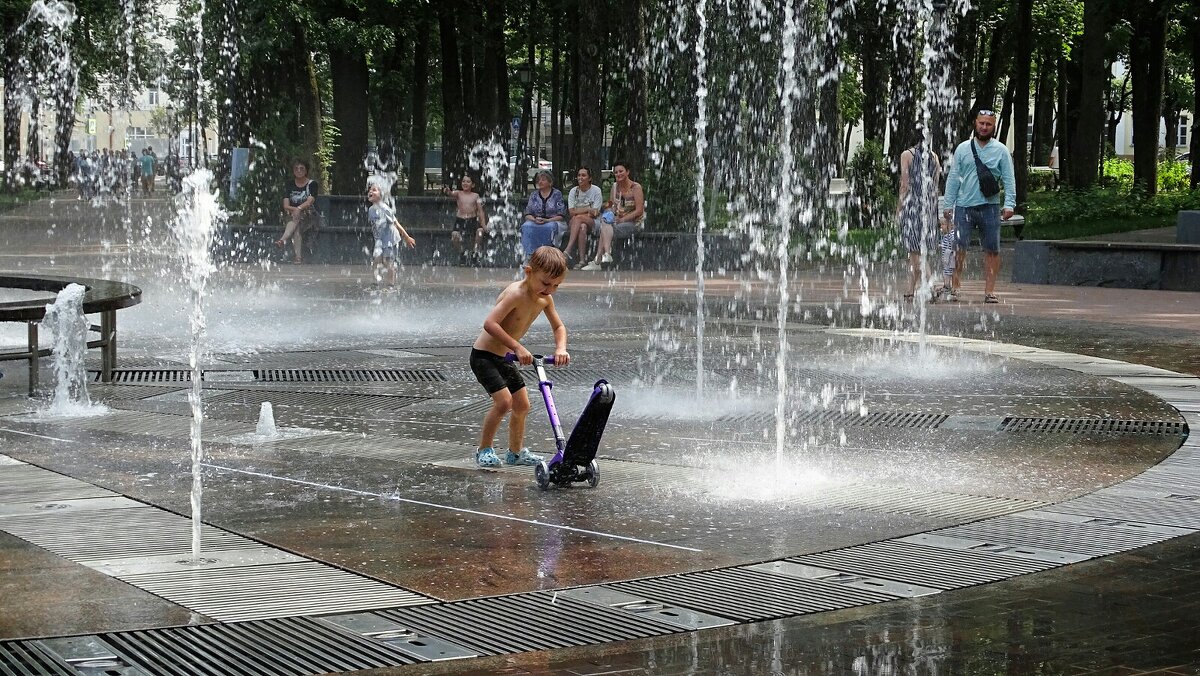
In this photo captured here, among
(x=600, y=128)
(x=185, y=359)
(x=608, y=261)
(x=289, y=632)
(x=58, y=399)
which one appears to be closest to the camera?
(x=289, y=632)

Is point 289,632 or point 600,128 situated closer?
point 289,632

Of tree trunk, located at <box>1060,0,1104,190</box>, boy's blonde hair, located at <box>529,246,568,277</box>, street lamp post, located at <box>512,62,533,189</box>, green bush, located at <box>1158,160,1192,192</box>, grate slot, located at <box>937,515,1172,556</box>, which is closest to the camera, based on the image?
grate slot, located at <box>937,515,1172,556</box>

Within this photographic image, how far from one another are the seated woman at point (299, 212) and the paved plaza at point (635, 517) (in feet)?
38.1

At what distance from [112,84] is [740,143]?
44.6 metres

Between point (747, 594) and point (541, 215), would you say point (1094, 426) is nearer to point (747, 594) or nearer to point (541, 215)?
point (747, 594)

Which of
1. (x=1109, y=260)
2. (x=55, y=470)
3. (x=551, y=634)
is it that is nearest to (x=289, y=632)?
(x=551, y=634)

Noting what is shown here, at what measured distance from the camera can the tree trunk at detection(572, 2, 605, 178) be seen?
2580cm

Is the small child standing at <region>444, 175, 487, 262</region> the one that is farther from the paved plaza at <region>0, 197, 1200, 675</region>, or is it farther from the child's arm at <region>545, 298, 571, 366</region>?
the child's arm at <region>545, 298, 571, 366</region>

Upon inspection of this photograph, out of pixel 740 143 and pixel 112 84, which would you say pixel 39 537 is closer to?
pixel 740 143

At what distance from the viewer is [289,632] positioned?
484 cm

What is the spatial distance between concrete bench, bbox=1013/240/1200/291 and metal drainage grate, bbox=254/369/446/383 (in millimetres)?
10869

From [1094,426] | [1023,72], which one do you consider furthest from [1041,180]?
[1094,426]

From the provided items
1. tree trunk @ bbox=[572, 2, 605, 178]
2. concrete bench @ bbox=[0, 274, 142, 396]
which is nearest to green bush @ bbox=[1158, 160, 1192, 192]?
tree trunk @ bbox=[572, 2, 605, 178]

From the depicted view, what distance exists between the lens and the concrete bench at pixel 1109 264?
19297 mm
